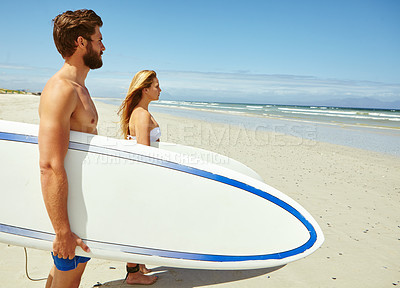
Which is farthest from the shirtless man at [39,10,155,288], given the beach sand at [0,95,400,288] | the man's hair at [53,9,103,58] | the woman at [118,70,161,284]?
the beach sand at [0,95,400,288]

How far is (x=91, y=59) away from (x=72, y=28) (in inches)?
7.6

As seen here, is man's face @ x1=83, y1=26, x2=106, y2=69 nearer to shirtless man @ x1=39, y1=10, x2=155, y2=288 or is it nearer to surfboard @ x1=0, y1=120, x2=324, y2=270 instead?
shirtless man @ x1=39, y1=10, x2=155, y2=288

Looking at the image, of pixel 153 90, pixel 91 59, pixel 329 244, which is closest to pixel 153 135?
pixel 153 90

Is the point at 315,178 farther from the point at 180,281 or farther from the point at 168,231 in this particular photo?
the point at 168,231

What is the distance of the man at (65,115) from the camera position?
4.63ft

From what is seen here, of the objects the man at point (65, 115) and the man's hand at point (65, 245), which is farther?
the man's hand at point (65, 245)

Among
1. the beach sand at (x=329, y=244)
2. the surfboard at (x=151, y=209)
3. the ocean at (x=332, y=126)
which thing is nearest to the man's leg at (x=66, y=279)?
the surfboard at (x=151, y=209)

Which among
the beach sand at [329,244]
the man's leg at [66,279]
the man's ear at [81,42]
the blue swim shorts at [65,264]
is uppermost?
the man's ear at [81,42]

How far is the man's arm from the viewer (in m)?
1.40

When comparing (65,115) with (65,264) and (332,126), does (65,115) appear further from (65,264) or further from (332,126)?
(332,126)

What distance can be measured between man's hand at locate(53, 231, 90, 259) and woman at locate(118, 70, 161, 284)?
112 centimetres

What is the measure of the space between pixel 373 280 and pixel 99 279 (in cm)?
249

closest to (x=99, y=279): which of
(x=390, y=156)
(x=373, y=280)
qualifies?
(x=373, y=280)

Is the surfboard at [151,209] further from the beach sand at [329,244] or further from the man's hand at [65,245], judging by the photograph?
the beach sand at [329,244]
